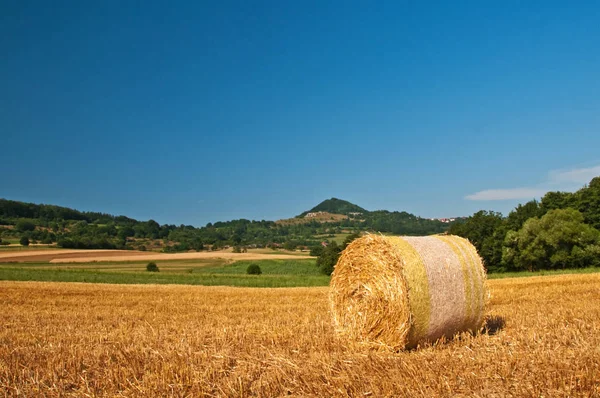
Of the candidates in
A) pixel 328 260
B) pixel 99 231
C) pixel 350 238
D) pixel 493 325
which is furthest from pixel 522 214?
pixel 99 231

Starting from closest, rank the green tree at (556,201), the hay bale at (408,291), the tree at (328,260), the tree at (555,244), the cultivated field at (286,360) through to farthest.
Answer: the cultivated field at (286,360), the hay bale at (408,291), the tree at (555,244), the tree at (328,260), the green tree at (556,201)

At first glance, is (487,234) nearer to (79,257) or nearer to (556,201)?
(556,201)

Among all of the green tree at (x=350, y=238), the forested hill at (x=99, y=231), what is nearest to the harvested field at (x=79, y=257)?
the forested hill at (x=99, y=231)

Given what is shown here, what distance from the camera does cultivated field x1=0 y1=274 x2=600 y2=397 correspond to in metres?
4.49

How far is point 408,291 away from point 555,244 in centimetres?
4012

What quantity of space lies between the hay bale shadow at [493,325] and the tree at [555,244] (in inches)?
1372

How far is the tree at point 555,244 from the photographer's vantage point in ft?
133

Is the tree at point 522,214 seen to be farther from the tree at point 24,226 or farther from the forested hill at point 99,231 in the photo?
the tree at point 24,226

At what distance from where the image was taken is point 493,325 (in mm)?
8984

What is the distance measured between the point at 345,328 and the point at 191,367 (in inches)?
131

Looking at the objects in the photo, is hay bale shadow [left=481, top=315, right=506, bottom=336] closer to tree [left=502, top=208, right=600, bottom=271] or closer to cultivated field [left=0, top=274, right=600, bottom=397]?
cultivated field [left=0, top=274, right=600, bottom=397]

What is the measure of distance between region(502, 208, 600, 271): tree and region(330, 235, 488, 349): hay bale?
122 feet

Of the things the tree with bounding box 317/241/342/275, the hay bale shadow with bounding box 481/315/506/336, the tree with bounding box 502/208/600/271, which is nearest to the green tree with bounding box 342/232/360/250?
the hay bale shadow with bounding box 481/315/506/336

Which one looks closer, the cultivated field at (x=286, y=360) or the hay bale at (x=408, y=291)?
the cultivated field at (x=286, y=360)
